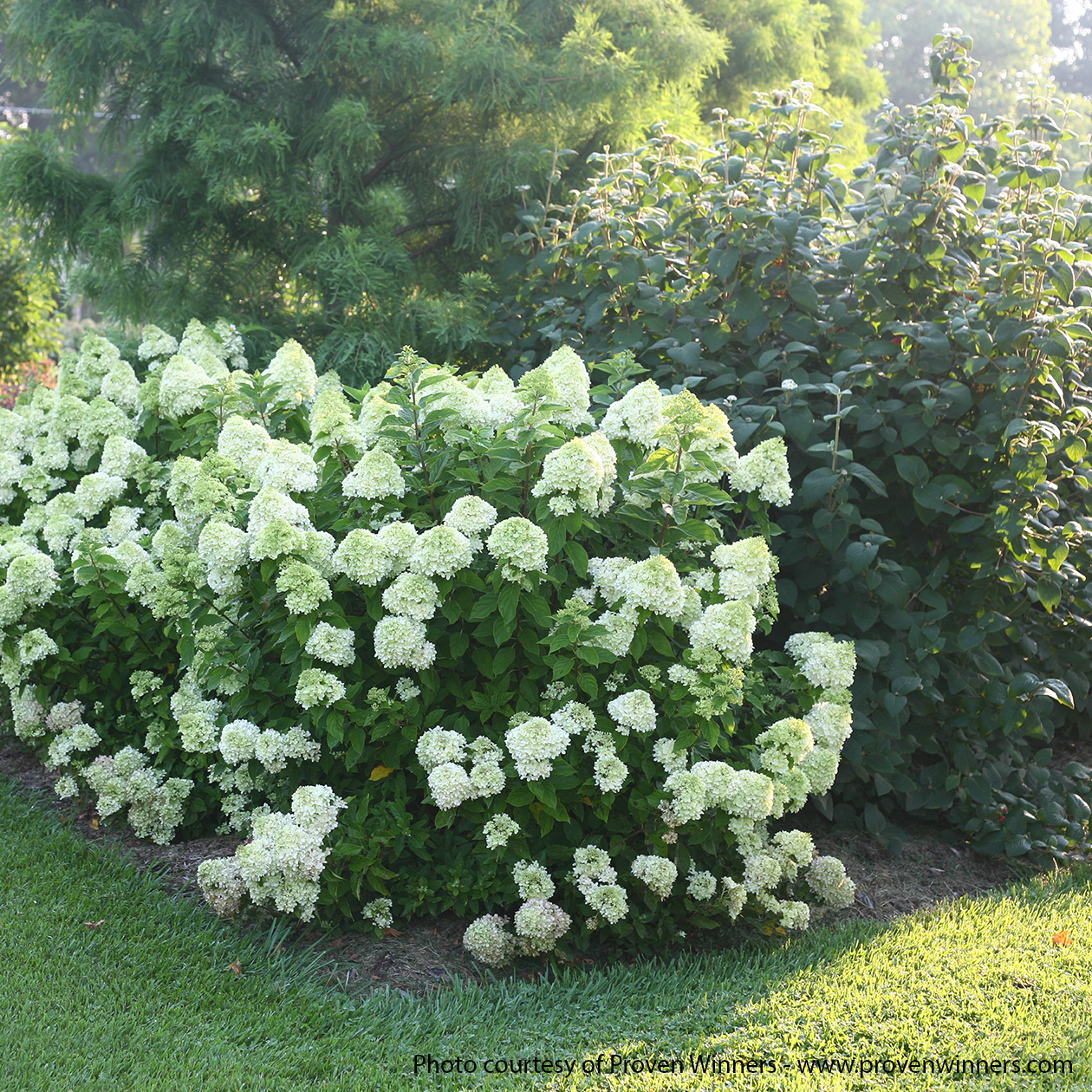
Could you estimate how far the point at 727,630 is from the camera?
2826 millimetres

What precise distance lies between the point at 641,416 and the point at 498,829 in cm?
133

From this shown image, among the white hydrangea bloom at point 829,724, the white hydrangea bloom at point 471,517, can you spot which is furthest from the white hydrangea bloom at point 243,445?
Result: the white hydrangea bloom at point 829,724

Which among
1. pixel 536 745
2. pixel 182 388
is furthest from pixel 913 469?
pixel 182 388

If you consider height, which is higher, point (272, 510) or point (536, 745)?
point (272, 510)

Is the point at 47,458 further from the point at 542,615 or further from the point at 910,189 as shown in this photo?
the point at 910,189

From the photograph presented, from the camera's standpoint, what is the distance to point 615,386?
365 centimetres

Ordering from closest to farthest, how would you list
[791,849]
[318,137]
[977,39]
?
[791,849], [318,137], [977,39]

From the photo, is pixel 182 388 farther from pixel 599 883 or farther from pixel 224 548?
pixel 599 883

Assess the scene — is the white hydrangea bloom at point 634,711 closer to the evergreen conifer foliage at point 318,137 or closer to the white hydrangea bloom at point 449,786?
the white hydrangea bloom at point 449,786

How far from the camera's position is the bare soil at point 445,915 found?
2.90 metres

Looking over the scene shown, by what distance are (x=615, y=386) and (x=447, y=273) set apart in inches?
111

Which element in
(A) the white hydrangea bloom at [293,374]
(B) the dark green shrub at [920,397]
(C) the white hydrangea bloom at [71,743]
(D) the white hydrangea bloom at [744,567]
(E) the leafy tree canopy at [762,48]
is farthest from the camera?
(E) the leafy tree canopy at [762,48]

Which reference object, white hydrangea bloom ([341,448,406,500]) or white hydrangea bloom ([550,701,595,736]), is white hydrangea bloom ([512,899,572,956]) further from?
white hydrangea bloom ([341,448,406,500])

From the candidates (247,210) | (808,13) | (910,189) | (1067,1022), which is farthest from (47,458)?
(808,13)
